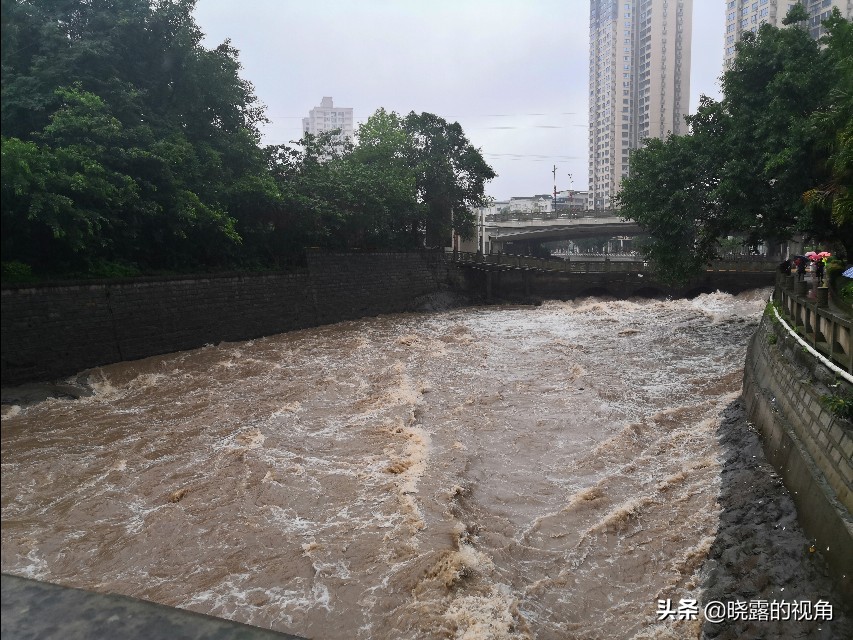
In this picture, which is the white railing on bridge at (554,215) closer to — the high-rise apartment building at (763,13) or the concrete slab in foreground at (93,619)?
the high-rise apartment building at (763,13)

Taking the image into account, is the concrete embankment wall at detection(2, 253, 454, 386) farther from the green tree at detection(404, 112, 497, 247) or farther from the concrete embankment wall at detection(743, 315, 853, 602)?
the concrete embankment wall at detection(743, 315, 853, 602)

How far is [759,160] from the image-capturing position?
16125 mm

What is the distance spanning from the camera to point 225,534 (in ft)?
20.0

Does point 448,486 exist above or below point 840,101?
below

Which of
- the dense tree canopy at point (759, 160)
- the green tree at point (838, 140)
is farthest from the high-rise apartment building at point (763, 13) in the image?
the green tree at point (838, 140)

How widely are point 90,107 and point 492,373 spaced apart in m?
10.8

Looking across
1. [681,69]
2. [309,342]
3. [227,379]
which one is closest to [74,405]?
[227,379]

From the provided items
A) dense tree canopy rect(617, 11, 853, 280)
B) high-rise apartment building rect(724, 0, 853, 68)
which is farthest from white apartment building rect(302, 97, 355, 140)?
high-rise apartment building rect(724, 0, 853, 68)

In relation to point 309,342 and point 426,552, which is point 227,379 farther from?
point 426,552

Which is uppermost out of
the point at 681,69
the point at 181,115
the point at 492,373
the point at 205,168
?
the point at 681,69

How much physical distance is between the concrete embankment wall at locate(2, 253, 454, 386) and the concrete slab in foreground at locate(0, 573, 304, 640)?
0.55m

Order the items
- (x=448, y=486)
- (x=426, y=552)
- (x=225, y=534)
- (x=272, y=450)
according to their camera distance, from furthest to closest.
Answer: (x=272, y=450)
(x=448, y=486)
(x=225, y=534)
(x=426, y=552)

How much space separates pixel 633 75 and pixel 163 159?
79.7 m

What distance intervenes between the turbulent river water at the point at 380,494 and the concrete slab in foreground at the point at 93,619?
0.18 metres
